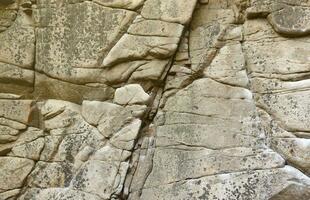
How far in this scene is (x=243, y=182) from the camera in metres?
4.73

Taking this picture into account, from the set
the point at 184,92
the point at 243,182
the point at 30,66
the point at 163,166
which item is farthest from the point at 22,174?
the point at 243,182

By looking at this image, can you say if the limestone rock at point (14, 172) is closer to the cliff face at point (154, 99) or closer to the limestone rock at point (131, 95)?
the cliff face at point (154, 99)

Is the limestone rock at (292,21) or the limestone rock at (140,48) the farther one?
the limestone rock at (140,48)

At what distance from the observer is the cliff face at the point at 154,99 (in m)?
4.85

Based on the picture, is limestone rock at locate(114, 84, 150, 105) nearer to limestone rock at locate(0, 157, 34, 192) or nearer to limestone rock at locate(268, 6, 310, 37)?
limestone rock at locate(0, 157, 34, 192)

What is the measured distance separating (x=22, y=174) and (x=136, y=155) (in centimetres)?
127

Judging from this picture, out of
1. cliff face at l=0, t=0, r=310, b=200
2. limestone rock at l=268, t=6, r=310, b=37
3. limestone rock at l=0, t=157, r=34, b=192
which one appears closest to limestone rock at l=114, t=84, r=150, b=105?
cliff face at l=0, t=0, r=310, b=200

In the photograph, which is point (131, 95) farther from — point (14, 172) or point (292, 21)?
point (292, 21)

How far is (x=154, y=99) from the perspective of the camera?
5.23 metres

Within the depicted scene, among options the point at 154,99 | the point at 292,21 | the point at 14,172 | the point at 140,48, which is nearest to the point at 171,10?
the point at 140,48

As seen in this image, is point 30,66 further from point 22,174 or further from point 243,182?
point 243,182

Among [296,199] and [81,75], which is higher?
[81,75]

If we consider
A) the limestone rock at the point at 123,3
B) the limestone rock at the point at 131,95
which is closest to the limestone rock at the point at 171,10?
the limestone rock at the point at 123,3

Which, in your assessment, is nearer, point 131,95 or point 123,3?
point 131,95
